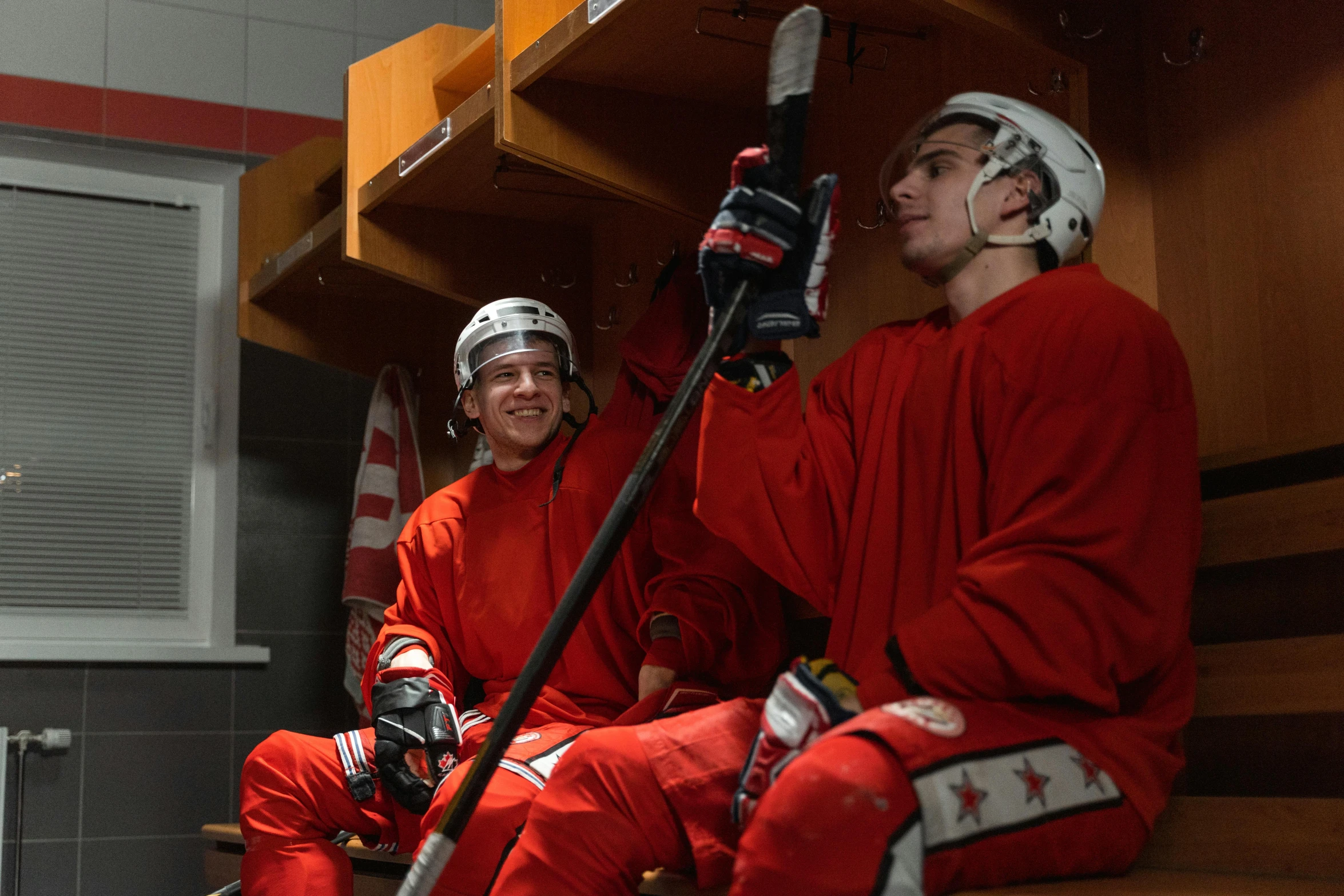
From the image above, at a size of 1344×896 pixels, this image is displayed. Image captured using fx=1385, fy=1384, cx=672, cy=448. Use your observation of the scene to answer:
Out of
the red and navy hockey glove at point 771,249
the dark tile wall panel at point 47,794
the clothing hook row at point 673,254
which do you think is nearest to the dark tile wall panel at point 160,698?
the dark tile wall panel at point 47,794

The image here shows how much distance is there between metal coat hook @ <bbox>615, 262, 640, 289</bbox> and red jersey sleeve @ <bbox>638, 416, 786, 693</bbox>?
1057 millimetres

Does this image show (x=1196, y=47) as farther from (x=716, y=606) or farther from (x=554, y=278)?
(x=554, y=278)

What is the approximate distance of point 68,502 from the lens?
4555 millimetres

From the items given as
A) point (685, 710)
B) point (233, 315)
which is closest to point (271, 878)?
point (685, 710)

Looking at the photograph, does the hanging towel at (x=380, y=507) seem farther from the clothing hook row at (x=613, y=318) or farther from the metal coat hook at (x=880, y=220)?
the metal coat hook at (x=880, y=220)

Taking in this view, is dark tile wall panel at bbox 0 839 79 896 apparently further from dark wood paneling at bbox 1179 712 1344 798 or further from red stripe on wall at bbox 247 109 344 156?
dark wood paneling at bbox 1179 712 1344 798

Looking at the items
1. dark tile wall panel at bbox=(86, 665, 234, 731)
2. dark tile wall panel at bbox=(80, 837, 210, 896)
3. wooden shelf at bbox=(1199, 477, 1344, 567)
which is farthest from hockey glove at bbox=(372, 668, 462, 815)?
dark tile wall panel at bbox=(86, 665, 234, 731)

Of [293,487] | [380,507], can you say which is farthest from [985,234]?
[293,487]

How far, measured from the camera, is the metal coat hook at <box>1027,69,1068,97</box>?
7.47ft

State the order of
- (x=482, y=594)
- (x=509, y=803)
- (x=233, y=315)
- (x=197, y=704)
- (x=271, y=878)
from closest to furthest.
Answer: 1. (x=509, y=803)
2. (x=271, y=878)
3. (x=482, y=594)
4. (x=197, y=704)
5. (x=233, y=315)

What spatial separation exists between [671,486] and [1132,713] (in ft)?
3.57

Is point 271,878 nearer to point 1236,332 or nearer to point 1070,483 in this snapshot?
point 1070,483

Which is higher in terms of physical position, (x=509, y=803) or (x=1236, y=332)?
(x=1236, y=332)

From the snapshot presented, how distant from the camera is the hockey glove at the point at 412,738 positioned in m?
2.42
